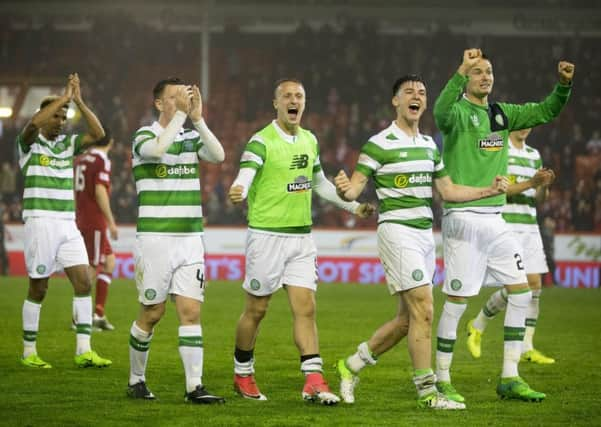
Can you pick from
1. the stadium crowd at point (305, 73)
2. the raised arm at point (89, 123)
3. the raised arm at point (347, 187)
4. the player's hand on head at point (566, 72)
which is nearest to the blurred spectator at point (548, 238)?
the stadium crowd at point (305, 73)

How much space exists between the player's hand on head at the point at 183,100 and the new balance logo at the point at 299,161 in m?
0.92

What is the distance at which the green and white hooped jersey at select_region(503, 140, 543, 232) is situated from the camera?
37.1 feet

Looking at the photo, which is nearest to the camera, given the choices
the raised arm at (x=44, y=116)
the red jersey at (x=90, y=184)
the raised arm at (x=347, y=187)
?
the raised arm at (x=347, y=187)

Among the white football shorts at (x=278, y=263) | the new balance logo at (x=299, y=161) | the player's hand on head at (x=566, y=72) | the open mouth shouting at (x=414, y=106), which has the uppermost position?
the player's hand on head at (x=566, y=72)

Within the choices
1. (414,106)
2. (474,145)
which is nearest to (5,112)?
(474,145)

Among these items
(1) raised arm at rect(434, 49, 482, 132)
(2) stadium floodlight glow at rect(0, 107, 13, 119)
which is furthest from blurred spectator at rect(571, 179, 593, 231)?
(1) raised arm at rect(434, 49, 482, 132)

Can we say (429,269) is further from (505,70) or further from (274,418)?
(505,70)

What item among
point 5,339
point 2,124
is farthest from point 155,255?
point 2,124

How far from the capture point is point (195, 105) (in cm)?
815

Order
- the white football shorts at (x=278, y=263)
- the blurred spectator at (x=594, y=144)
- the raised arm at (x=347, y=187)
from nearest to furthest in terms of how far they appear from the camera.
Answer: the raised arm at (x=347, y=187) → the white football shorts at (x=278, y=263) → the blurred spectator at (x=594, y=144)

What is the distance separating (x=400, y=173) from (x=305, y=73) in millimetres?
26077

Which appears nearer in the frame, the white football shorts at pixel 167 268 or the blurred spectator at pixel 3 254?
the white football shorts at pixel 167 268

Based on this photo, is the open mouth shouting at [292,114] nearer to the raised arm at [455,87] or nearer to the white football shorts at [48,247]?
the raised arm at [455,87]

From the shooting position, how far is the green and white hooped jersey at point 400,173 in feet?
26.9
